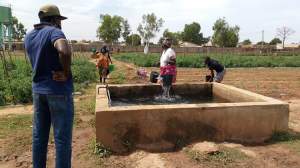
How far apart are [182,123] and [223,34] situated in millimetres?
67401

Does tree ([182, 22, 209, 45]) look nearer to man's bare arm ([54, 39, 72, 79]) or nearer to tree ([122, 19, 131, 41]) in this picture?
tree ([122, 19, 131, 41])

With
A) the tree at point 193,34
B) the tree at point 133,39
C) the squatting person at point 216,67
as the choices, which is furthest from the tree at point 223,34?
the squatting person at point 216,67

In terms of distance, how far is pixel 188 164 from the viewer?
4.98 meters

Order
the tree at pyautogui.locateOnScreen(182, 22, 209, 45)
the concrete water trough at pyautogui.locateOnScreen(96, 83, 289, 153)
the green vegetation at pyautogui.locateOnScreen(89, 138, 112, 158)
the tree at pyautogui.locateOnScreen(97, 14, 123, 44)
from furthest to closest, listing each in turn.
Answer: the tree at pyautogui.locateOnScreen(182, 22, 209, 45)
the tree at pyautogui.locateOnScreen(97, 14, 123, 44)
the concrete water trough at pyautogui.locateOnScreen(96, 83, 289, 153)
the green vegetation at pyautogui.locateOnScreen(89, 138, 112, 158)

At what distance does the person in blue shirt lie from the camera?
3.70 meters

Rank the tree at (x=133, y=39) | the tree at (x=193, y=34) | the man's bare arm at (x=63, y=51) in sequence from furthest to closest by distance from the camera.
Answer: the tree at (x=193, y=34) → the tree at (x=133, y=39) → the man's bare arm at (x=63, y=51)

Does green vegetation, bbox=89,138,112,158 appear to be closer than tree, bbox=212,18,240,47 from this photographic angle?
Yes

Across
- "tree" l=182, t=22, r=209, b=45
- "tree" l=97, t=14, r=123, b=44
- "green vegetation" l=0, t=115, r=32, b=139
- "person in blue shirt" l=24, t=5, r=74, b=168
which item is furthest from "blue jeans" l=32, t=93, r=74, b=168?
"tree" l=182, t=22, r=209, b=45

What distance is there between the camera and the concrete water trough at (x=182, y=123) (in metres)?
5.52

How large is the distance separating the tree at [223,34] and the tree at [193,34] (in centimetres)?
1033

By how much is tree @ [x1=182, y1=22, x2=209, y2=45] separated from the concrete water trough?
77.3 meters

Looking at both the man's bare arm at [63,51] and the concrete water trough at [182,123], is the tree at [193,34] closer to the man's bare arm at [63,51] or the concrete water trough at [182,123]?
the concrete water trough at [182,123]

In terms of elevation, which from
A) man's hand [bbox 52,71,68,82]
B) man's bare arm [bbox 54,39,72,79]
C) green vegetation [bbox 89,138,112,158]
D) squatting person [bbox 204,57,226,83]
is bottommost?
green vegetation [bbox 89,138,112,158]

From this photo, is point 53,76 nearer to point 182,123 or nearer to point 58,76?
point 58,76
